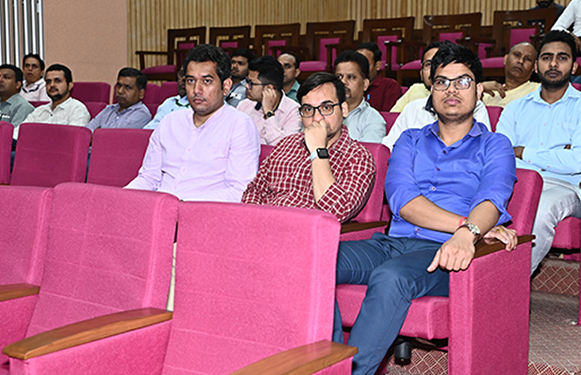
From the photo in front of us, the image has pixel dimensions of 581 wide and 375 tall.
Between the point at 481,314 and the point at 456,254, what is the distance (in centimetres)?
17

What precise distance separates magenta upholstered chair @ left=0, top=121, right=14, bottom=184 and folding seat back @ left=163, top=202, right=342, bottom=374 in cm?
203

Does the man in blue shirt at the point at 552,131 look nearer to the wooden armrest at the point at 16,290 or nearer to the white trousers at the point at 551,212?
the white trousers at the point at 551,212

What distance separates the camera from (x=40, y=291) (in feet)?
4.86

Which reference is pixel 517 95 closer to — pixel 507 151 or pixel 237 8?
pixel 507 151

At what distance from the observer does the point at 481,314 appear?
1.50 m

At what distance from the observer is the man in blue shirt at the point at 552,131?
2273 mm

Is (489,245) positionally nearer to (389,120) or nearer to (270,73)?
(389,120)

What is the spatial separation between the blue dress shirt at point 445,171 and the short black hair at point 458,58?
18 cm

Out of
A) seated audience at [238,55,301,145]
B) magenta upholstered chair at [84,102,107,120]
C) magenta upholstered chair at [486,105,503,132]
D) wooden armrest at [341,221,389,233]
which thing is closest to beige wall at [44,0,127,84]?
magenta upholstered chair at [84,102,107,120]

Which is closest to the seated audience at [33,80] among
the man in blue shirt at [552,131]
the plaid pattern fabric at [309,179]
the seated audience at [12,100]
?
the seated audience at [12,100]

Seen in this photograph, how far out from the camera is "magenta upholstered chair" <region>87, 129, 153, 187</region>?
103 inches

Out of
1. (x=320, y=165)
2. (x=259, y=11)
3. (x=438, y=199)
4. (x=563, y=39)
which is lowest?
(x=438, y=199)

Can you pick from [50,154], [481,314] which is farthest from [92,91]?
[481,314]

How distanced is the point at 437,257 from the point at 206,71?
1.27 meters
